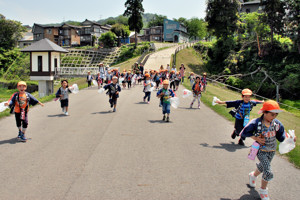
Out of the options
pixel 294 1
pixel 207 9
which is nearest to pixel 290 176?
pixel 294 1

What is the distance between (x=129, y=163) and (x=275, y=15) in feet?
119

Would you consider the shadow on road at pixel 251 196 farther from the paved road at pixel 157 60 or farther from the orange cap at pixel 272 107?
the paved road at pixel 157 60

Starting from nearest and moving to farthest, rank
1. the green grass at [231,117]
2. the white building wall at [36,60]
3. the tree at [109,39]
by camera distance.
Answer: the green grass at [231,117] < the white building wall at [36,60] < the tree at [109,39]

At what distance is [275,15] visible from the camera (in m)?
35.6

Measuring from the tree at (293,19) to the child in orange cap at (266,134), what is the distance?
32106 millimetres

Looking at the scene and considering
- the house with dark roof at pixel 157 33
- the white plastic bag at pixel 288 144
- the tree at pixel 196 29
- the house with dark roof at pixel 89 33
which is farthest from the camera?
the tree at pixel 196 29

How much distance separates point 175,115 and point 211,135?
3726 millimetres

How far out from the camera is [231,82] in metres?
35.7

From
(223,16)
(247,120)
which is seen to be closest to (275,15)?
(223,16)

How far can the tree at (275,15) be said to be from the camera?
34906 millimetres

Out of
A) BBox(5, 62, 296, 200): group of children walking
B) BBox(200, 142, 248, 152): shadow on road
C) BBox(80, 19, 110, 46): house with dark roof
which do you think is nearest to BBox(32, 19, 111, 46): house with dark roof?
BBox(80, 19, 110, 46): house with dark roof

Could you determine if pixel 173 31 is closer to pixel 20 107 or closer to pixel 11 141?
pixel 20 107

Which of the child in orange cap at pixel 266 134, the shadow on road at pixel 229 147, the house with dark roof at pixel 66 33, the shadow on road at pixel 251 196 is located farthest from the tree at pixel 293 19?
the house with dark roof at pixel 66 33

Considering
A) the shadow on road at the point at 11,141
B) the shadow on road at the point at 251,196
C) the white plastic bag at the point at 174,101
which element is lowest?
the shadow on road at the point at 11,141
